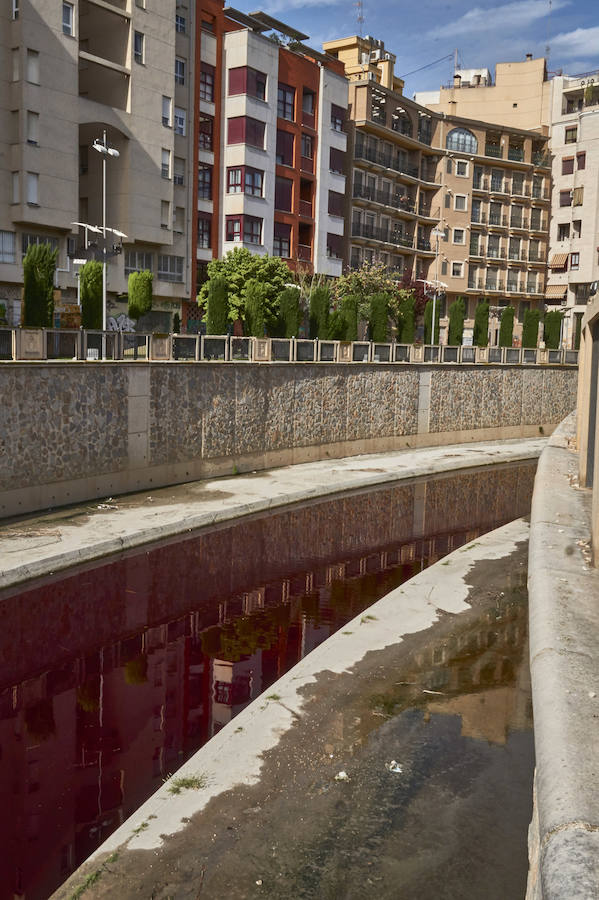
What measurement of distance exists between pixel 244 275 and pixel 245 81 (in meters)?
12.7

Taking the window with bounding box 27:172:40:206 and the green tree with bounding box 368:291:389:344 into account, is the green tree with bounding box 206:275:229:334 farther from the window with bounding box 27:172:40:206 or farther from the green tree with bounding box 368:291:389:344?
the window with bounding box 27:172:40:206

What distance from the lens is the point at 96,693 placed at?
12273 mm

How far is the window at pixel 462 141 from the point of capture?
7000 cm

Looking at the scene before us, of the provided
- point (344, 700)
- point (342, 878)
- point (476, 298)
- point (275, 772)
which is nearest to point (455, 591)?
point (344, 700)

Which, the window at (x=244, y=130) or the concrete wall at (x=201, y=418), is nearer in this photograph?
the concrete wall at (x=201, y=418)

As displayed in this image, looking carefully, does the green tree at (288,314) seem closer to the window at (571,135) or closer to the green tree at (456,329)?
the green tree at (456,329)

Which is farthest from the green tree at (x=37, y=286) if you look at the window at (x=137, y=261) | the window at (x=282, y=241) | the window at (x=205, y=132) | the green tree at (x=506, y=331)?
the green tree at (x=506, y=331)

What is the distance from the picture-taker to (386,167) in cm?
6303

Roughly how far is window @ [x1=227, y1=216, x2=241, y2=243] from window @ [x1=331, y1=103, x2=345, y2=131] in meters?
11.5

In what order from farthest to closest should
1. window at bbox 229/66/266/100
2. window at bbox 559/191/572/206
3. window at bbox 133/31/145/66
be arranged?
window at bbox 559/191/572/206 → window at bbox 229/66/266/100 → window at bbox 133/31/145/66

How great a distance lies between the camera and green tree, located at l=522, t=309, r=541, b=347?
52.2 meters

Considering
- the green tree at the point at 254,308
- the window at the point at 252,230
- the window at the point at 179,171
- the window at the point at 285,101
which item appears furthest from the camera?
the window at the point at 285,101

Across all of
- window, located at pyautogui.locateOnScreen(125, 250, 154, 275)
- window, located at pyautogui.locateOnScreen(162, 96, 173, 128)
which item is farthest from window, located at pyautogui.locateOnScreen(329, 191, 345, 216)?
window, located at pyautogui.locateOnScreen(125, 250, 154, 275)

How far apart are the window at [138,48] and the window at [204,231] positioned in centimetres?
902
